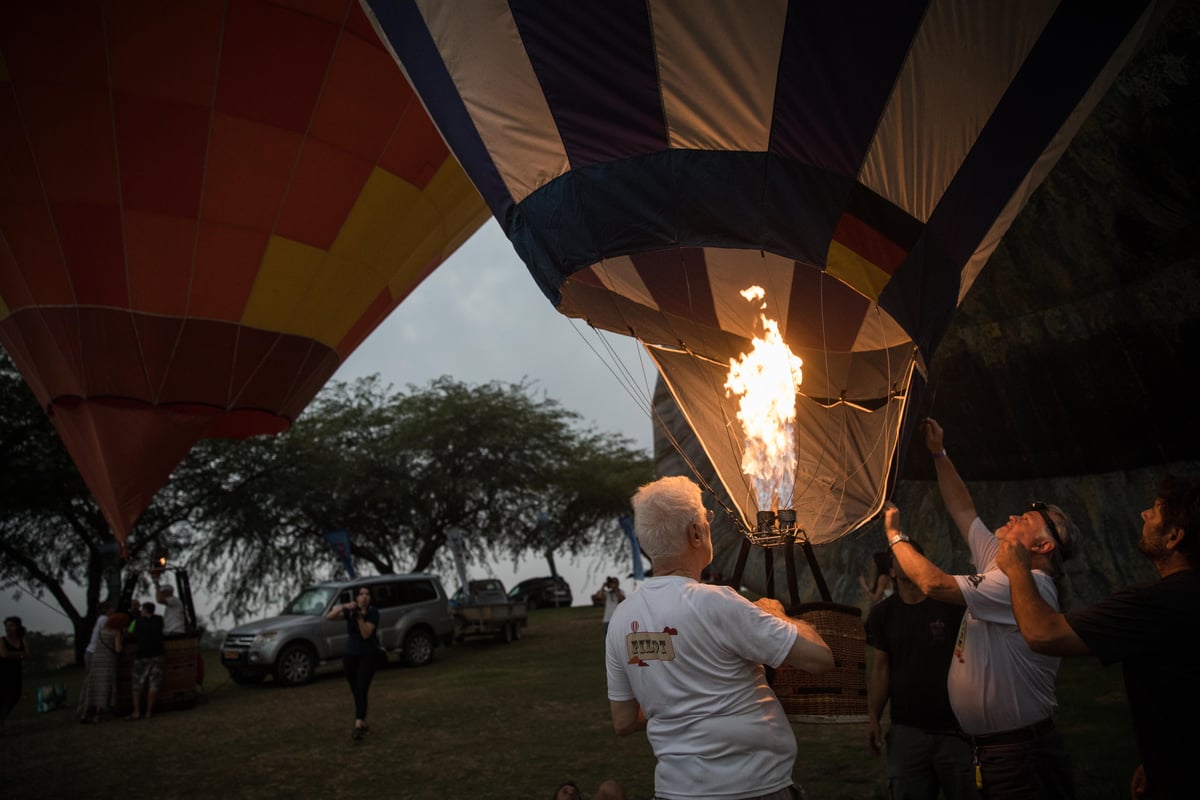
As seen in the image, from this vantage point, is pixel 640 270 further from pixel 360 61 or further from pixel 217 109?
pixel 217 109

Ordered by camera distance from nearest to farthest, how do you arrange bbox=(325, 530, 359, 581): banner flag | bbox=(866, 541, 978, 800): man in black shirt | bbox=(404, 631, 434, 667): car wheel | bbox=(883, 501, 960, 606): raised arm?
bbox=(883, 501, 960, 606): raised arm < bbox=(866, 541, 978, 800): man in black shirt < bbox=(404, 631, 434, 667): car wheel < bbox=(325, 530, 359, 581): banner flag

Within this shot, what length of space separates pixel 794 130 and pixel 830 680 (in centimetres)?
231

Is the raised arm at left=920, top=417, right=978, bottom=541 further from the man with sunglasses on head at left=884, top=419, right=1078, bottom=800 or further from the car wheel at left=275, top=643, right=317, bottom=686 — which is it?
the car wheel at left=275, top=643, right=317, bottom=686

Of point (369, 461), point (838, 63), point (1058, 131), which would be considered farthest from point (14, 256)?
point (369, 461)

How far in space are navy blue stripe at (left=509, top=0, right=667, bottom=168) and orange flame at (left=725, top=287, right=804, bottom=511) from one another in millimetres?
1113

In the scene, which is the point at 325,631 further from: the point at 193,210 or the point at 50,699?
the point at 193,210

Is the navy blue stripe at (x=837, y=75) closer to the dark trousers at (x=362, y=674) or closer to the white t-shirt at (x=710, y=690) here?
the white t-shirt at (x=710, y=690)

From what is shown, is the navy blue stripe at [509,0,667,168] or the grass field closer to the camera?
the navy blue stripe at [509,0,667,168]

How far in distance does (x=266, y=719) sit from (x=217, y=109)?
710cm

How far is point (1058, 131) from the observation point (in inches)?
157

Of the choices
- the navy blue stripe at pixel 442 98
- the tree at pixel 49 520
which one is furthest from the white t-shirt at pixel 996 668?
the tree at pixel 49 520

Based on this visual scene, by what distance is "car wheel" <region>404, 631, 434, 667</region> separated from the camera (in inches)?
603

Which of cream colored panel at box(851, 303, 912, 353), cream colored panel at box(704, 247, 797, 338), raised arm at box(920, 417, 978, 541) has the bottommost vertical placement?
raised arm at box(920, 417, 978, 541)

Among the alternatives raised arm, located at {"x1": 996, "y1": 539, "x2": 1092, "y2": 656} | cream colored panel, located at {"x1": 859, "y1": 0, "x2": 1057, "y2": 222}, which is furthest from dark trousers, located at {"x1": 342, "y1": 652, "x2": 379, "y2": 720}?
raised arm, located at {"x1": 996, "y1": 539, "x2": 1092, "y2": 656}
